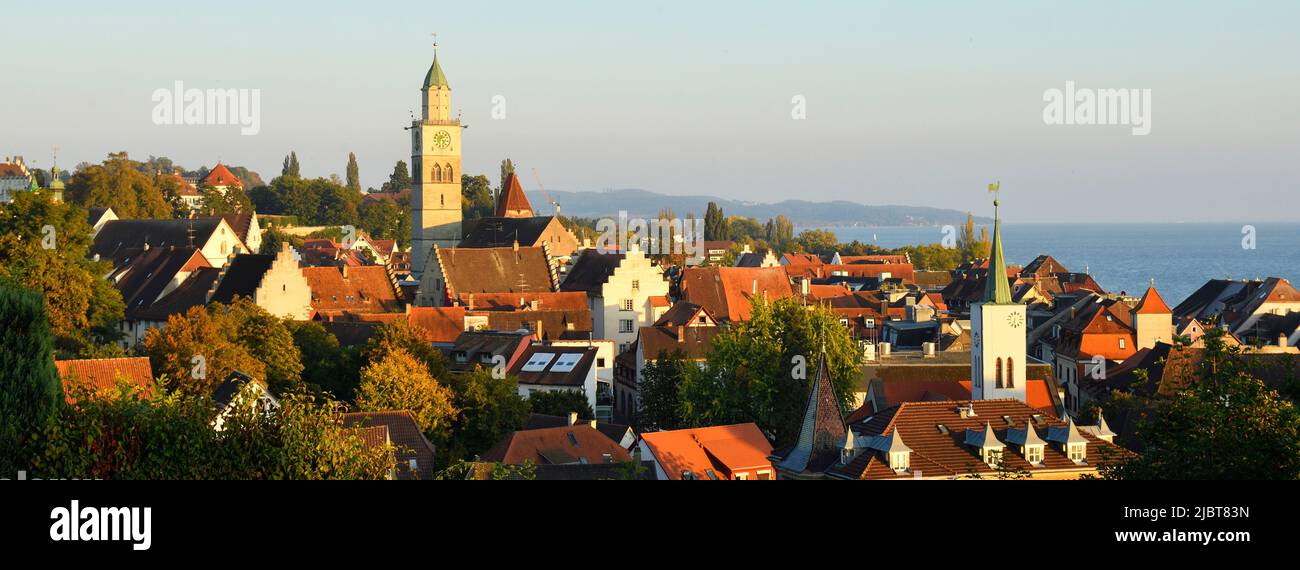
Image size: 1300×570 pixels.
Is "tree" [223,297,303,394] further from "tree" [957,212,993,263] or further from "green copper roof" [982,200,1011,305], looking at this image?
"tree" [957,212,993,263]

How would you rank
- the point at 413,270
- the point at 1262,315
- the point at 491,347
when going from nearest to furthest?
the point at 491,347
the point at 1262,315
the point at 413,270

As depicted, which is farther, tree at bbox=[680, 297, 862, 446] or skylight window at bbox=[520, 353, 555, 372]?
skylight window at bbox=[520, 353, 555, 372]

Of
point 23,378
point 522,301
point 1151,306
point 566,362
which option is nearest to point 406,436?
point 566,362

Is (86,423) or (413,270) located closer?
(86,423)

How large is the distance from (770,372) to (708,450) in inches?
389

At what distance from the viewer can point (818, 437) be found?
38125 millimetres

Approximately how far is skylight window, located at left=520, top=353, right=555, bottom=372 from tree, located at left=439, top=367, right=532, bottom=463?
850cm

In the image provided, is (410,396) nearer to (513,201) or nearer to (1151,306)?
(1151,306)

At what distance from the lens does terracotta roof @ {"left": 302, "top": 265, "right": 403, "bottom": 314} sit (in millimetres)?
65500

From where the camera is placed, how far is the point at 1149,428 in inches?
874

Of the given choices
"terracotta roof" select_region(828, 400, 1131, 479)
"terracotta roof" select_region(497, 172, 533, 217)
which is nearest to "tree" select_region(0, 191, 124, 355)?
"terracotta roof" select_region(828, 400, 1131, 479)

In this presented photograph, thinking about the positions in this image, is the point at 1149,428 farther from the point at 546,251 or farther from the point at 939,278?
the point at 939,278
